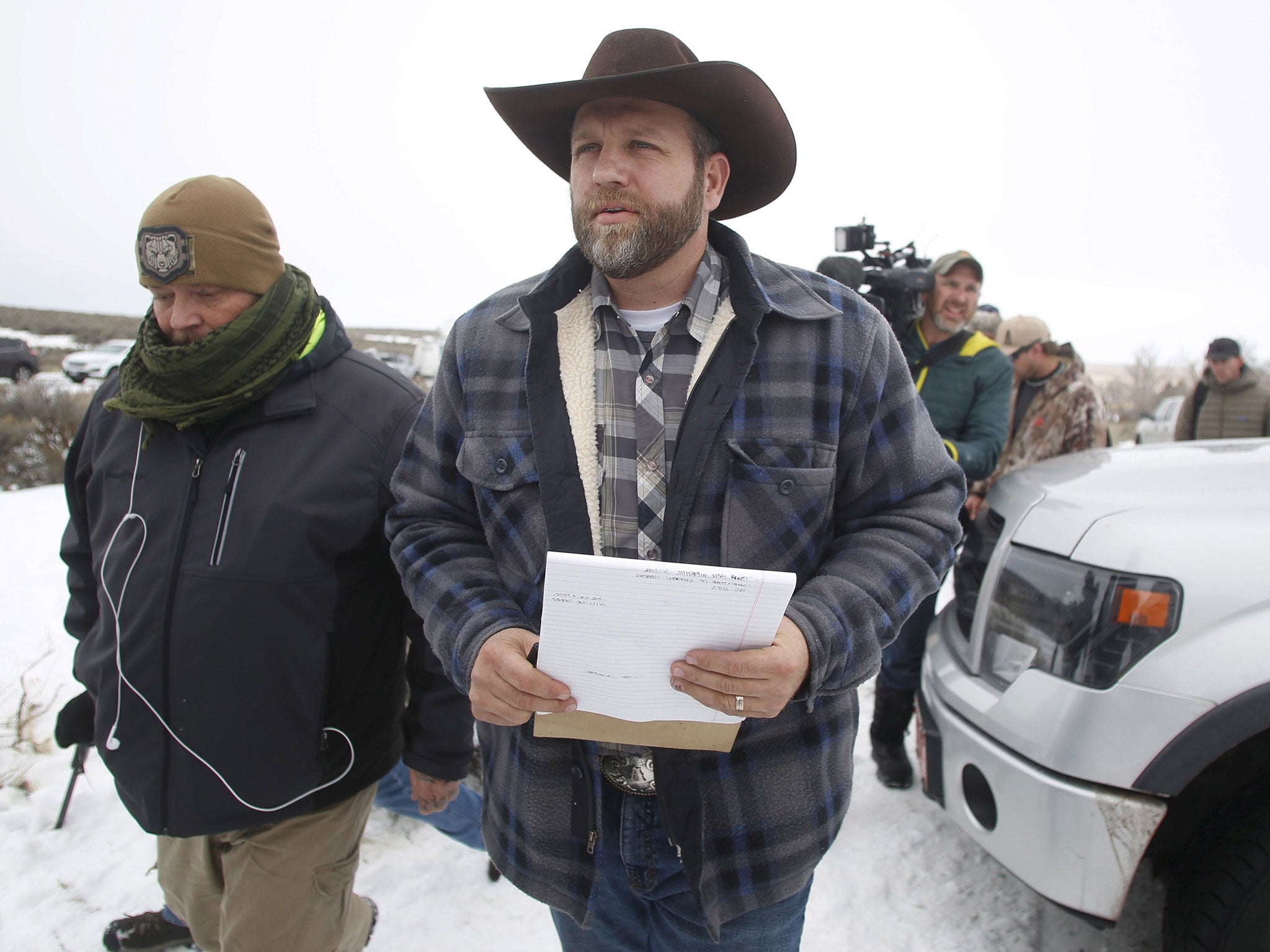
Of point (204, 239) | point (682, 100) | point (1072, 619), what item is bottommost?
point (1072, 619)

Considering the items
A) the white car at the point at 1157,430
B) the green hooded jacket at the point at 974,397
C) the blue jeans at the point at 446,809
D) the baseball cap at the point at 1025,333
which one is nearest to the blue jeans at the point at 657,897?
the blue jeans at the point at 446,809

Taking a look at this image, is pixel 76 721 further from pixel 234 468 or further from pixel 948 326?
pixel 948 326

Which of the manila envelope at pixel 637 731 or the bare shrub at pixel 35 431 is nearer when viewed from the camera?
the manila envelope at pixel 637 731

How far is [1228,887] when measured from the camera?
1.69m

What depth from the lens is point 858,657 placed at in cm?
126

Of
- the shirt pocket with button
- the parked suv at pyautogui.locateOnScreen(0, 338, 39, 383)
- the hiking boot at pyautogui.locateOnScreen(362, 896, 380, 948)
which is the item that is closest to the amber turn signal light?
the shirt pocket with button

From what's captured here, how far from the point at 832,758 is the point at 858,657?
328 millimetres

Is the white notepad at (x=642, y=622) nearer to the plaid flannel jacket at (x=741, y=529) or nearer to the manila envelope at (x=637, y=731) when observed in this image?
the manila envelope at (x=637, y=731)

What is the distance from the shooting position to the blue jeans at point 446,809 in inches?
91.5

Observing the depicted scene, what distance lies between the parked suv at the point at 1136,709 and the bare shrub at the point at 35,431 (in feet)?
27.9

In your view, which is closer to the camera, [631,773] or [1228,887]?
[631,773]

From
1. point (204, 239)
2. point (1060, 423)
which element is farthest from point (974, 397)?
point (204, 239)

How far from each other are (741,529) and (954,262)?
2.43 metres

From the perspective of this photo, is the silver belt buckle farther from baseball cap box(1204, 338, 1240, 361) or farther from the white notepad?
baseball cap box(1204, 338, 1240, 361)
